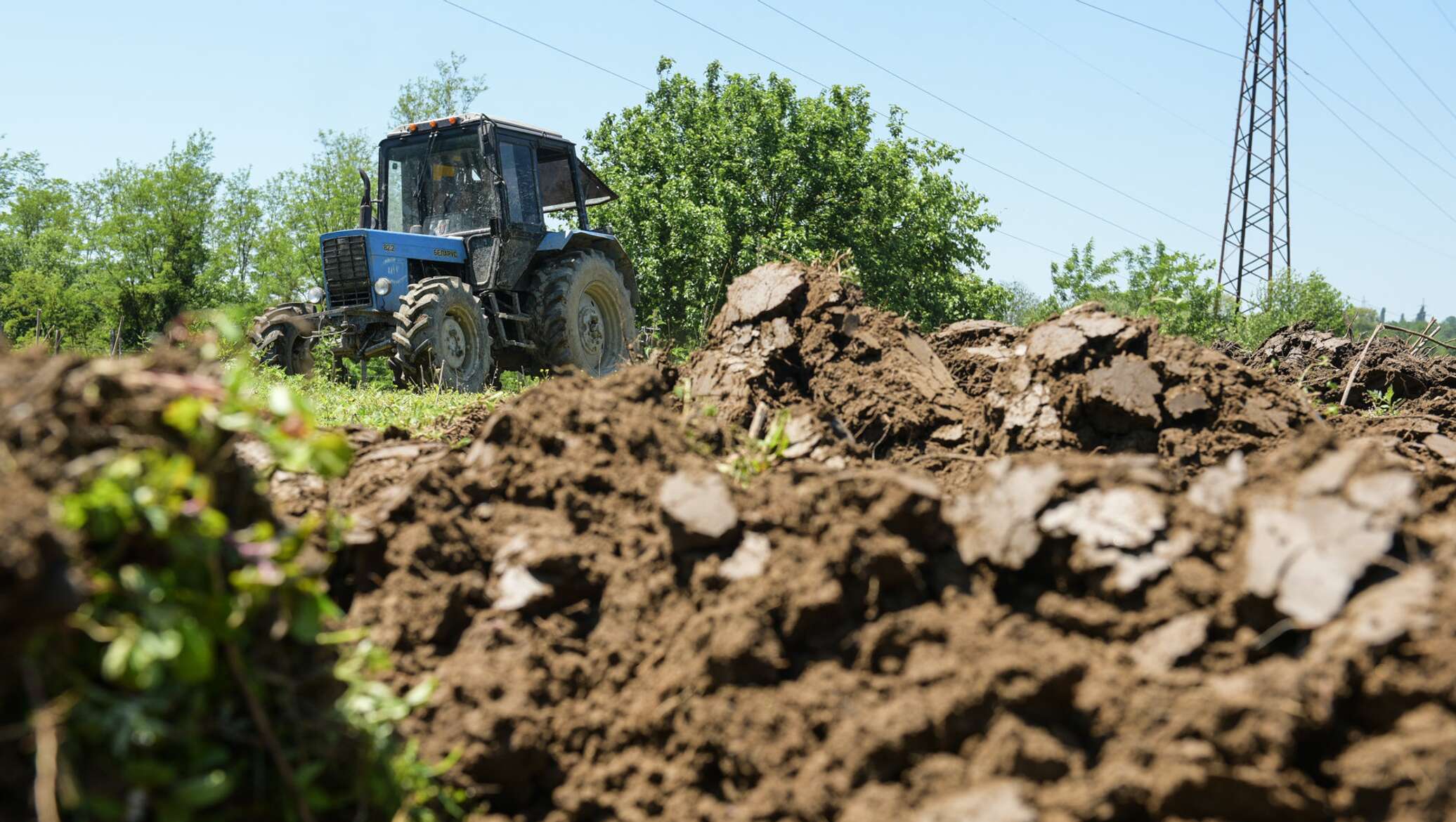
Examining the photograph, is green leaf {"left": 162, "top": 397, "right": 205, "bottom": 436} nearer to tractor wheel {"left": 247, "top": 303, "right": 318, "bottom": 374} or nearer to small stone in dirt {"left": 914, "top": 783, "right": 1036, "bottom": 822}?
small stone in dirt {"left": 914, "top": 783, "right": 1036, "bottom": 822}

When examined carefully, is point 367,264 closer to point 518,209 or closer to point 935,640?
point 518,209

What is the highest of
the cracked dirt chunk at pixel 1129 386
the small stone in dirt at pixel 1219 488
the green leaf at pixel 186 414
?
the green leaf at pixel 186 414

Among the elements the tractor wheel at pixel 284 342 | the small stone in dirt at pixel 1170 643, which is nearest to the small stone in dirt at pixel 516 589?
the small stone in dirt at pixel 1170 643

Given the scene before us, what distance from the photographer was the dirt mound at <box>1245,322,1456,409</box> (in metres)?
8.25

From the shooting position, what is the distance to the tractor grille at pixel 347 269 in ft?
37.8

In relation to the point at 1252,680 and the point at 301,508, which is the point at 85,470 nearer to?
the point at 301,508

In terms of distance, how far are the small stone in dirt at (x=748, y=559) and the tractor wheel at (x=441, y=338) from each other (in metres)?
8.64

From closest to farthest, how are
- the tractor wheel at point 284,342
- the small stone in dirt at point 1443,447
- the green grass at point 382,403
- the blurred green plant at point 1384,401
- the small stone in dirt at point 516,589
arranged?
the small stone in dirt at point 516,589 → the small stone in dirt at point 1443,447 → the green grass at point 382,403 → the blurred green plant at point 1384,401 → the tractor wheel at point 284,342

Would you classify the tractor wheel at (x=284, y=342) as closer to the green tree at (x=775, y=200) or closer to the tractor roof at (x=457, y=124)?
the tractor roof at (x=457, y=124)

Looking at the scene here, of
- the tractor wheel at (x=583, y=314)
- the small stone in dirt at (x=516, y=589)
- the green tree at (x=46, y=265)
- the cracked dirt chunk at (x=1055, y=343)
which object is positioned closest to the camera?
the small stone in dirt at (x=516, y=589)

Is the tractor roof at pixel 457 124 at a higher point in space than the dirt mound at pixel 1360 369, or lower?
higher

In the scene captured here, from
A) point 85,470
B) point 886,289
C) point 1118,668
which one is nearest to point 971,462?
point 1118,668

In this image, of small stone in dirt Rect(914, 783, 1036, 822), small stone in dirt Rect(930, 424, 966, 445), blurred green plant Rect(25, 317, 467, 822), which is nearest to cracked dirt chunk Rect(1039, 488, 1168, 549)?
small stone in dirt Rect(914, 783, 1036, 822)

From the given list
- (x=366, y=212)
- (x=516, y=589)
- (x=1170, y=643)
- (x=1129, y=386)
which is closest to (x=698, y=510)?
(x=516, y=589)
